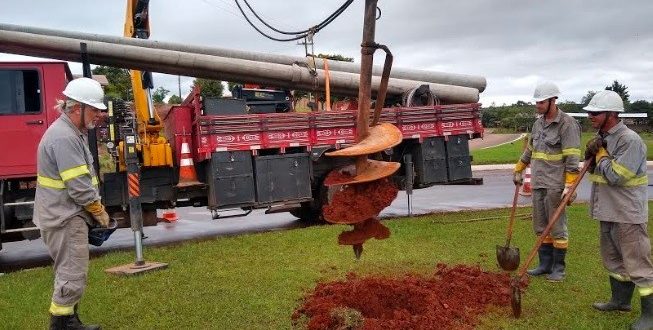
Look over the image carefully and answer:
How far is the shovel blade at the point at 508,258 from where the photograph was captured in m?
6.38

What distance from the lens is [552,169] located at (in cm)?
646

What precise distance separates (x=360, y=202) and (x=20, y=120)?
6287 millimetres

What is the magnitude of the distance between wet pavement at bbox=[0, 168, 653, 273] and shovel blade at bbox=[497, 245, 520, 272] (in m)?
5.73

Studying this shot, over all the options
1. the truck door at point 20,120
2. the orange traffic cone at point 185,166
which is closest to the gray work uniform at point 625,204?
the orange traffic cone at point 185,166

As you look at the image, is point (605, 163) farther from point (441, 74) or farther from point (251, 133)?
point (441, 74)

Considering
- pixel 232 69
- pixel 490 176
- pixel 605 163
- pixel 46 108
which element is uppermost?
pixel 232 69

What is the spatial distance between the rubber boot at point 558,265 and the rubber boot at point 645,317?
4.61 ft

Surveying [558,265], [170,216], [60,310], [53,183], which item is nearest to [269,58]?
[170,216]

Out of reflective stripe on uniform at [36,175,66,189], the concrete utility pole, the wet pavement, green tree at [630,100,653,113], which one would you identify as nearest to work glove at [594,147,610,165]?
reflective stripe on uniform at [36,175,66,189]

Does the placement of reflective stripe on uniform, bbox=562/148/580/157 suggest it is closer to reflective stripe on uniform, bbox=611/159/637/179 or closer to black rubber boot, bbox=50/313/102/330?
reflective stripe on uniform, bbox=611/159/637/179

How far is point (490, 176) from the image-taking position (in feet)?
71.3

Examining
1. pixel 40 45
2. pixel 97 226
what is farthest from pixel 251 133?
pixel 97 226

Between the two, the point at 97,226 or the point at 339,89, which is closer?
the point at 97,226

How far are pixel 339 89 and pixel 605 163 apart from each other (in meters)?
7.40
